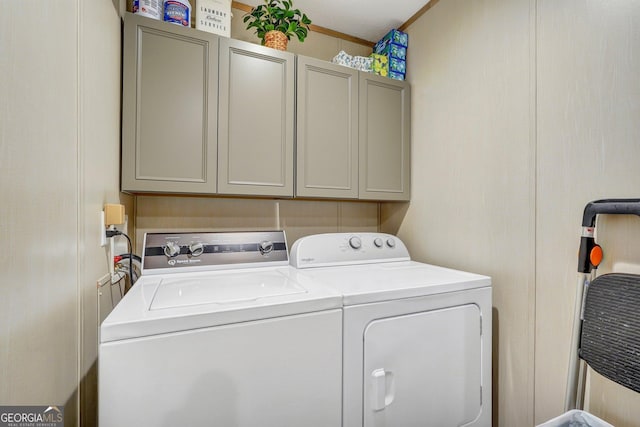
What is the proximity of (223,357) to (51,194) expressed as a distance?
2.09ft

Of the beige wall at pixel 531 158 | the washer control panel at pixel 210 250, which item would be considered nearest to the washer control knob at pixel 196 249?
the washer control panel at pixel 210 250

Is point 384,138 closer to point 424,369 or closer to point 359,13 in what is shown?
point 359,13

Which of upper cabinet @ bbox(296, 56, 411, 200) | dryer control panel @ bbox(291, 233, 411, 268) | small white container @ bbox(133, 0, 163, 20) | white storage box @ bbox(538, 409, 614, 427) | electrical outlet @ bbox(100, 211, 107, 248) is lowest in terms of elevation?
white storage box @ bbox(538, 409, 614, 427)

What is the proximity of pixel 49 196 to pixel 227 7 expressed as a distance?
1.40 meters

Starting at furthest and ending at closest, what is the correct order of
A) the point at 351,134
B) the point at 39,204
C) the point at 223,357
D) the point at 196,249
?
1. the point at 351,134
2. the point at 196,249
3. the point at 223,357
4. the point at 39,204

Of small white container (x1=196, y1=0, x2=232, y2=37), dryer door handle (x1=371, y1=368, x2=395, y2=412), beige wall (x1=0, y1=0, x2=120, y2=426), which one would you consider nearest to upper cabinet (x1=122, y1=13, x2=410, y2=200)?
small white container (x1=196, y1=0, x2=232, y2=37)

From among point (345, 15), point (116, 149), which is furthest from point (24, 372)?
point (345, 15)

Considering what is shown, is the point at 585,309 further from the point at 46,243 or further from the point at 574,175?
the point at 46,243

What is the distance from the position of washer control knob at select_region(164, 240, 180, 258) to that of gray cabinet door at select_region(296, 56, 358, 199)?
0.70m

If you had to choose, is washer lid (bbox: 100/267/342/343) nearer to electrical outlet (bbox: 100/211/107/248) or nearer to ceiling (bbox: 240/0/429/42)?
electrical outlet (bbox: 100/211/107/248)

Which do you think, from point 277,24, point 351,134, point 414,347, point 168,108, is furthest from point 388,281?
point 277,24

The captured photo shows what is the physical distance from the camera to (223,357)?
0.88 m

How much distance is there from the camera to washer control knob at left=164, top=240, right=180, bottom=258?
4.86ft

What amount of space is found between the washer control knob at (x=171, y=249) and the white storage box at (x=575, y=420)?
1.65 m
